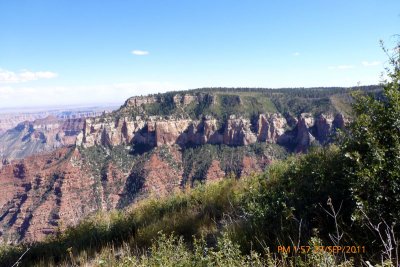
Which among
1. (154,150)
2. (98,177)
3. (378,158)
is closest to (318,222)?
(378,158)

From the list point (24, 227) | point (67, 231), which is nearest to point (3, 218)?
point (24, 227)

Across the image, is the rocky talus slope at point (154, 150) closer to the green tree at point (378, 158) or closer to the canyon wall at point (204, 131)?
the canyon wall at point (204, 131)

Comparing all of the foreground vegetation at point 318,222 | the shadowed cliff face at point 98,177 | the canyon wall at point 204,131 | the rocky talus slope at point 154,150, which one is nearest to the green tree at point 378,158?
the foreground vegetation at point 318,222

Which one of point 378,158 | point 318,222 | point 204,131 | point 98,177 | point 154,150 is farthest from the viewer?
point 154,150

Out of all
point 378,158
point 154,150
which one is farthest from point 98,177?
point 378,158

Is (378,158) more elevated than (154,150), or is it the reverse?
(378,158)

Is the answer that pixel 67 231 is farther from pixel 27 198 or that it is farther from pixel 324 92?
pixel 324 92

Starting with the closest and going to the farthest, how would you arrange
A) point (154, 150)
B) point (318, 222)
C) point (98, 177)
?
point (318, 222)
point (98, 177)
point (154, 150)

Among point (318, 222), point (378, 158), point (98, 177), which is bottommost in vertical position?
point (98, 177)

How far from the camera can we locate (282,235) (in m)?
3.92

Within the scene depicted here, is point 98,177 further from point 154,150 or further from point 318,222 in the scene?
point 318,222

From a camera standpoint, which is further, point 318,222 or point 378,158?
point 318,222

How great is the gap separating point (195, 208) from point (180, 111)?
14873 cm

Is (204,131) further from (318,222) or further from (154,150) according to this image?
(318,222)
